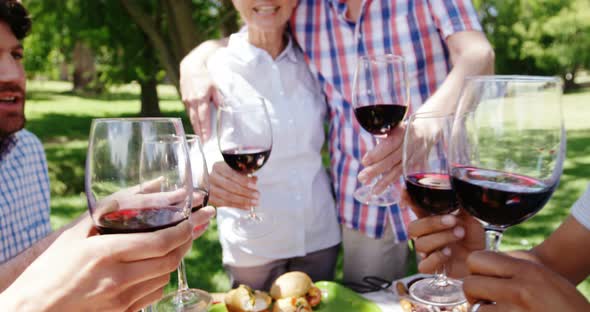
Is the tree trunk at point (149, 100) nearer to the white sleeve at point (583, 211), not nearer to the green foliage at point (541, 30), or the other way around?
the white sleeve at point (583, 211)

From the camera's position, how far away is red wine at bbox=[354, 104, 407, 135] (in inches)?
67.9

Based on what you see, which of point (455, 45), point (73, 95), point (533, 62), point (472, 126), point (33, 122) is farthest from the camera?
point (533, 62)

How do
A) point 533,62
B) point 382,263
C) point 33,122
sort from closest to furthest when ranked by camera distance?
point 382,263, point 33,122, point 533,62

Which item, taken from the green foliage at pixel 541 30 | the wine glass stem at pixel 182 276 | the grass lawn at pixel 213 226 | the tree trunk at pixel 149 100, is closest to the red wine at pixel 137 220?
the wine glass stem at pixel 182 276

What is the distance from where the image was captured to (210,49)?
243 cm

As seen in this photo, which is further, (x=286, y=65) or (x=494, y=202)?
(x=286, y=65)

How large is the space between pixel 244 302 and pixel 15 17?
5.26 feet

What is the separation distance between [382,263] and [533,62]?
33561 mm

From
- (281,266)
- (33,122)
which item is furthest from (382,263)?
(33,122)

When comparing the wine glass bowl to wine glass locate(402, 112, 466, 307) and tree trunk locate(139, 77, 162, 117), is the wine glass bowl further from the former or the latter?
tree trunk locate(139, 77, 162, 117)

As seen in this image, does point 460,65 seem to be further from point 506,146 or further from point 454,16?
point 506,146

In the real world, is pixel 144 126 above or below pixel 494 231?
above

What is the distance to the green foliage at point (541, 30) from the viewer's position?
92.6ft

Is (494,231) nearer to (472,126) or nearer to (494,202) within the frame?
(494,202)
